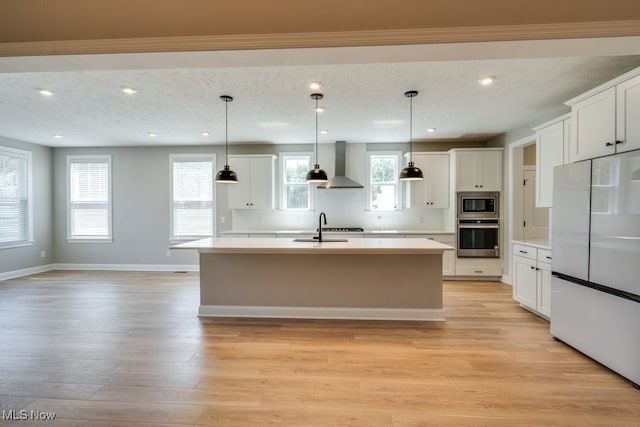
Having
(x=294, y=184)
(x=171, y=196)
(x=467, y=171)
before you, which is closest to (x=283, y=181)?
(x=294, y=184)

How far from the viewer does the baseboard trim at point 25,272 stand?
545 cm

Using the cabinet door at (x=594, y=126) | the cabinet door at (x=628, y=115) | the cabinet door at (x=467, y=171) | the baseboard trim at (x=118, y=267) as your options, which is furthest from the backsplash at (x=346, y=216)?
the cabinet door at (x=628, y=115)

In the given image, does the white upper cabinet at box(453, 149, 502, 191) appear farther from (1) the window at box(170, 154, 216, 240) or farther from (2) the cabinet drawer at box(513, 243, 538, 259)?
(1) the window at box(170, 154, 216, 240)

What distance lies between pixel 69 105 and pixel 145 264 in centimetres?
350

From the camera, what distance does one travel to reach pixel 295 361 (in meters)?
2.51

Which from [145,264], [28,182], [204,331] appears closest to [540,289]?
[204,331]

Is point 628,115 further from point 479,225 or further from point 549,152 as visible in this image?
point 479,225

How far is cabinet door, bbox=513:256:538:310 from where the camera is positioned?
3.56m

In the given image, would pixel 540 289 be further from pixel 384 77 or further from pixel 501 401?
pixel 384 77

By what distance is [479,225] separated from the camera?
526cm

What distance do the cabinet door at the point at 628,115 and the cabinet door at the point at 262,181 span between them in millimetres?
4699

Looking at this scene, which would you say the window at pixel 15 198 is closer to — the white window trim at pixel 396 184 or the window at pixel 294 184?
the window at pixel 294 184

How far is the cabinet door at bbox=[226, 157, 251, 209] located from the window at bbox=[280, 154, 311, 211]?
2.34 ft

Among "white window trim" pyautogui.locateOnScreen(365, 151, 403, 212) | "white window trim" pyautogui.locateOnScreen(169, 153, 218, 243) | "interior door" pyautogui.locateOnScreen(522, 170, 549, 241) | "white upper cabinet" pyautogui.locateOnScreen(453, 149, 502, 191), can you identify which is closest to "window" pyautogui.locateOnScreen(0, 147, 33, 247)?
"white window trim" pyautogui.locateOnScreen(169, 153, 218, 243)
